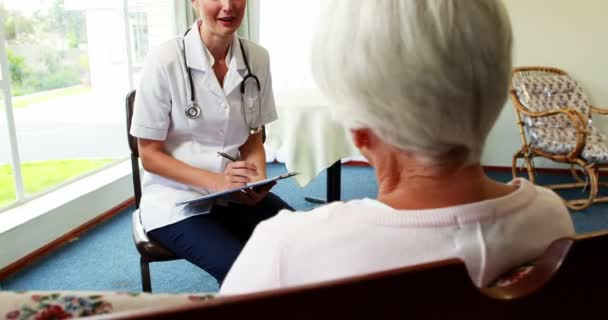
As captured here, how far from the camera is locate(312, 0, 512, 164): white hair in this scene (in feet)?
2.08

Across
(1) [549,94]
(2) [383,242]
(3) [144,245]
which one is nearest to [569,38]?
(1) [549,94]

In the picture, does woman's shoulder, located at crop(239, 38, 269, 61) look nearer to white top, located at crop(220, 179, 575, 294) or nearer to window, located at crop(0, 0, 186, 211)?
white top, located at crop(220, 179, 575, 294)

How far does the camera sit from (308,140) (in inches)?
116

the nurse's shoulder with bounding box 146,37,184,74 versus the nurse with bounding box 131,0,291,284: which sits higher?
the nurse's shoulder with bounding box 146,37,184,74

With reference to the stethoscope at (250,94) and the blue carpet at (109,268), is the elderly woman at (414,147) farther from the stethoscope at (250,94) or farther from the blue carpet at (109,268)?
the blue carpet at (109,268)

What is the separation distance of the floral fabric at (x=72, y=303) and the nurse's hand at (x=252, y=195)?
3.49 ft

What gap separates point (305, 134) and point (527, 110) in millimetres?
1717

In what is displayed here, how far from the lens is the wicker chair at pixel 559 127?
3.45 metres

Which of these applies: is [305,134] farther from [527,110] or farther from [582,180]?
[582,180]

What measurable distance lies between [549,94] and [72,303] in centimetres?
404

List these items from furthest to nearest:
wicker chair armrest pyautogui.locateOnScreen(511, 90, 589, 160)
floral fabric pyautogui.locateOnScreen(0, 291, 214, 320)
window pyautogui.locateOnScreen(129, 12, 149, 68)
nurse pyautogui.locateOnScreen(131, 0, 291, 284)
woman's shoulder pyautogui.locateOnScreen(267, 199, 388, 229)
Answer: window pyautogui.locateOnScreen(129, 12, 149, 68) < wicker chair armrest pyautogui.locateOnScreen(511, 90, 589, 160) < nurse pyautogui.locateOnScreen(131, 0, 291, 284) < woman's shoulder pyautogui.locateOnScreen(267, 199, 388, 229) < floral fabric pyautogui.locateOnScreen(0, 291, 214, 320)

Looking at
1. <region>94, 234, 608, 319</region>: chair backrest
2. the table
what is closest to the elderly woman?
<region>94, 234, 608, 319</region>: chair backrest

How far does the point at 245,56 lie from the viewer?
1.78 metres

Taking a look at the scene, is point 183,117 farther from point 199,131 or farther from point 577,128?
point 577,128
